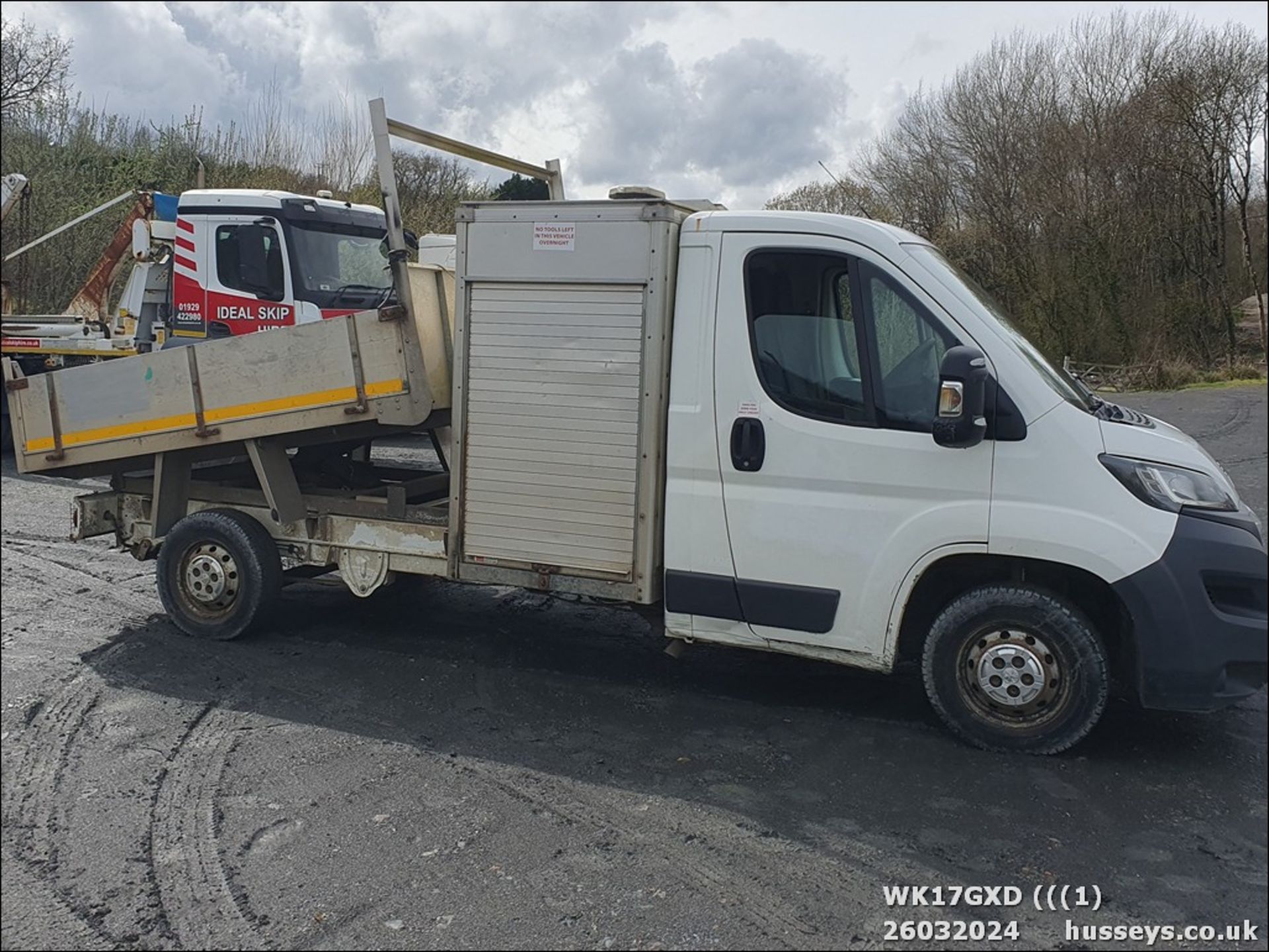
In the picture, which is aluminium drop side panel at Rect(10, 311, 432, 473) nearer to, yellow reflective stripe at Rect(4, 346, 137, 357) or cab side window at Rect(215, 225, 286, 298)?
cab side window at Rect(215, 225, 286, 298)

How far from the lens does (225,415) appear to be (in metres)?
6.34

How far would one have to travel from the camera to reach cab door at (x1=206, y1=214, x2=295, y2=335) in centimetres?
1077

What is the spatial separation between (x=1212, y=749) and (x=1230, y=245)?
97.2 inches

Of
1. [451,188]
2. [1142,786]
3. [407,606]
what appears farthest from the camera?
[451,188]

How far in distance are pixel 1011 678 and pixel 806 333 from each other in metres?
1.82

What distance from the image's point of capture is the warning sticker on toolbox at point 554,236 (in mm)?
5359

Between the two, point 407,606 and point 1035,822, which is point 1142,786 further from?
point 407,606

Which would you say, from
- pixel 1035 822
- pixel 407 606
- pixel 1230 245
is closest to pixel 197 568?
pixel 407 606

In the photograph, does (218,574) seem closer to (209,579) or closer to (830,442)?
(209,579)

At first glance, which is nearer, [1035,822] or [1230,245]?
[1035,822]

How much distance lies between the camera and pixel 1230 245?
5.35m

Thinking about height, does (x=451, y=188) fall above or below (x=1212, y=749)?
above
